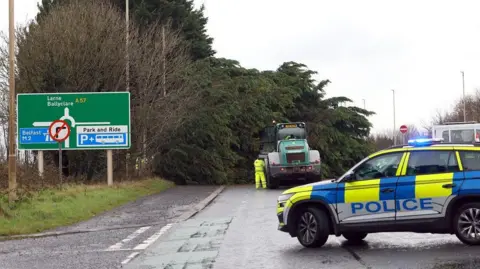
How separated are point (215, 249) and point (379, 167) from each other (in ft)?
9.96

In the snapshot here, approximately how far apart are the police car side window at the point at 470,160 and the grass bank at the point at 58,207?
384 inches

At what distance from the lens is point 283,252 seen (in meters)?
10.7

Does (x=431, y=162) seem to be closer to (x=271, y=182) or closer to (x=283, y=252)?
(x=283, y=252)

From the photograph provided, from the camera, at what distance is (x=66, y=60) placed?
28094mm

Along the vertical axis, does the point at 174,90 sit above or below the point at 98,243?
above

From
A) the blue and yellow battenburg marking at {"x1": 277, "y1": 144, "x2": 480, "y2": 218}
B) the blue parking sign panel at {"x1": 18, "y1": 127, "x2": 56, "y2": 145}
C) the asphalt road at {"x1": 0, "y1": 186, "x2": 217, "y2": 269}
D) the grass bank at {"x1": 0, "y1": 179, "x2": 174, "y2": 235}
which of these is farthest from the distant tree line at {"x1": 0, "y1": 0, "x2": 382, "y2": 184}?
the blue and yellow battenburg marking at {"x1": 277, "y1": 144, "x2": 480, "y2": 218}

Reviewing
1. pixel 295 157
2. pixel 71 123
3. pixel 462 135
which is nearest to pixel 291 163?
pixel 295 157

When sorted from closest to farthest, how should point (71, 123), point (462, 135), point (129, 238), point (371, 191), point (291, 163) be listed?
point (371, 191)
point (129, 238)
point (71, 123)
point (291, 163)
point (462, 135)

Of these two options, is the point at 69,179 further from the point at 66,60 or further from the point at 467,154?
the point at 467,154

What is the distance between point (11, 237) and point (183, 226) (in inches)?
148

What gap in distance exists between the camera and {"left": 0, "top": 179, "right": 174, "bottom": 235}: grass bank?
51.9 feet

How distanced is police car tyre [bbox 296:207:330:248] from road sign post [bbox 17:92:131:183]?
1618cm

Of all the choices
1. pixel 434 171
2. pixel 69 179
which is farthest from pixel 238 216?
pixel 69 179

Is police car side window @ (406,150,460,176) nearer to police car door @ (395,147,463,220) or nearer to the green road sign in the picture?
police car door @ (395,147,463,220)
